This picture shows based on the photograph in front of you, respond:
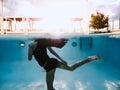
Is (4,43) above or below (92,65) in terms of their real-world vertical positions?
above

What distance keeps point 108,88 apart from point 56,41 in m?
1.24

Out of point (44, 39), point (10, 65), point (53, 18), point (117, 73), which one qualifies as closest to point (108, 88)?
point (117, 73)

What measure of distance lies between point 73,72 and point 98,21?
26701mm

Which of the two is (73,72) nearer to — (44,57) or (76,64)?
(76,64)

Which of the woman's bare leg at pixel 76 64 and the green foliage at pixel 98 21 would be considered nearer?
the woman's bare leg at pixel 76 64

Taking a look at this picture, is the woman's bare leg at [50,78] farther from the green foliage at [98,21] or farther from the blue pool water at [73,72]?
the green foliage at [98,21]

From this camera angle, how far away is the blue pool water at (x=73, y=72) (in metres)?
4.77

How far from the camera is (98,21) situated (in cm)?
3106

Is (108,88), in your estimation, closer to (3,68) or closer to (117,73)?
(117,73)

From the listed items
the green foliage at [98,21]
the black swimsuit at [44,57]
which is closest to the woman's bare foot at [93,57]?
the black swimsuit at [44,57]

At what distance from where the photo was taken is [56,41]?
15.5 feet

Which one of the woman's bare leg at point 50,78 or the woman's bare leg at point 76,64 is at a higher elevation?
the woman's bare leg at point 76,64

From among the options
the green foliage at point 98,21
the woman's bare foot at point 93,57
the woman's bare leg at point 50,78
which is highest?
the green foliage at point 98,21

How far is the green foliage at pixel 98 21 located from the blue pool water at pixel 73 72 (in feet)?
80.1
